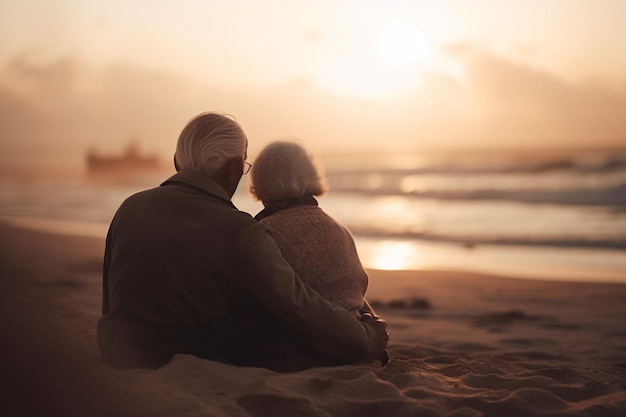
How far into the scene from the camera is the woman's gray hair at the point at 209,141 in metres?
3.60

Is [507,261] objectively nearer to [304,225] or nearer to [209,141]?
[304,225]

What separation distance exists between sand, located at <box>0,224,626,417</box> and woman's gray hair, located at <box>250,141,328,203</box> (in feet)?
3.09

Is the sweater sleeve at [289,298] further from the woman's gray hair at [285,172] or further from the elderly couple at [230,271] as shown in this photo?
the woman's gray hair at [285,172]

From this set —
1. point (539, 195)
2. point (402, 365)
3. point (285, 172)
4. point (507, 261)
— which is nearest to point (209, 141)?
point (285, 172)

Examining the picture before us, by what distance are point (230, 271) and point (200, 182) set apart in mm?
479

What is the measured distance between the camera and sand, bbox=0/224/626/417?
2.20 metres

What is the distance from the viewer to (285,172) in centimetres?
376

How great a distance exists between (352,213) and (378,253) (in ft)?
23.4

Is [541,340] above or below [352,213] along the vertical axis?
below

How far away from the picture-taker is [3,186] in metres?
28.1

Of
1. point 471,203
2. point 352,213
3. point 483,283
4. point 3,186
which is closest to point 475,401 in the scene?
point 483,283

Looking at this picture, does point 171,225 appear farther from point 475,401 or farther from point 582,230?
point 582,230

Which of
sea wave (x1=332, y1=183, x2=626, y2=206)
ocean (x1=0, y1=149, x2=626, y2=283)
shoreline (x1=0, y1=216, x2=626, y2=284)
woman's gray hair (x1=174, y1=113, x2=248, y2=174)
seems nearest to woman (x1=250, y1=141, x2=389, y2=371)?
woman's gray hair (x1=174, y1=113, x2=248, y2=174)

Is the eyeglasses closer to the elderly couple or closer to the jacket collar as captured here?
the elderly couple
